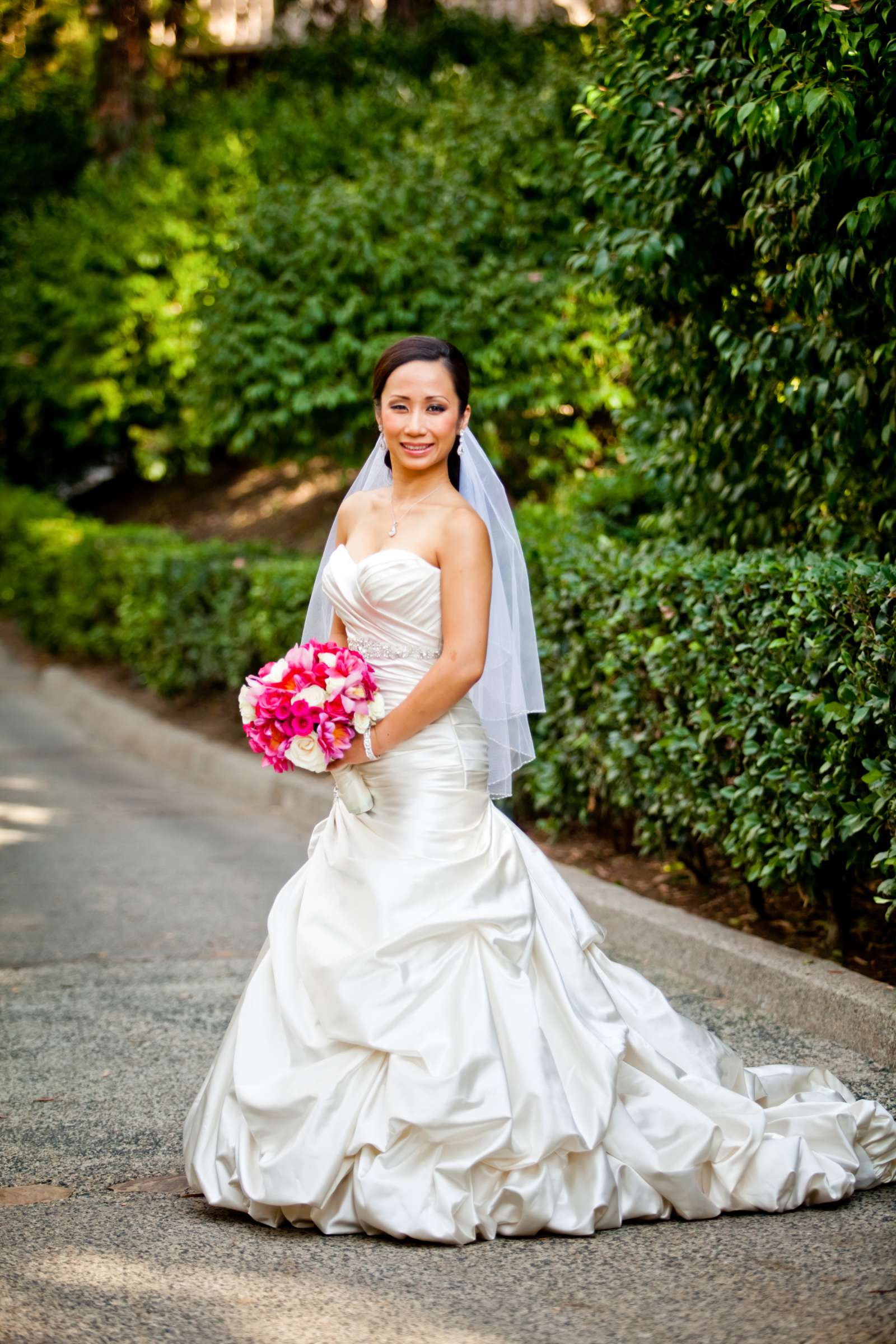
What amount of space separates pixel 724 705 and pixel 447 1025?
237cm

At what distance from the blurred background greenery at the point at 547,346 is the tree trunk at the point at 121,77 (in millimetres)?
48

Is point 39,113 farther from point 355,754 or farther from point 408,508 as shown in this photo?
point 355,754

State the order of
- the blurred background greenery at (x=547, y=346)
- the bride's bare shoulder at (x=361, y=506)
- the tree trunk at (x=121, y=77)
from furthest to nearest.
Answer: the tree trunk at (x=121, y=77) → the blurred background greenery at (x=547, y=346) → the bride's bare shoulder at (x=361, y=506)

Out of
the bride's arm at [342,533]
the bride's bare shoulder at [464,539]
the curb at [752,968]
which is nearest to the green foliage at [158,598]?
the curb at [752,968]

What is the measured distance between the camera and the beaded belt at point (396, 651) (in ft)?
12.0

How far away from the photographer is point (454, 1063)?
320cm

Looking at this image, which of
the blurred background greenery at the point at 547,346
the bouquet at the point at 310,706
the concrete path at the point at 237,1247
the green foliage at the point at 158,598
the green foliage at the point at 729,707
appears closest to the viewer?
the concrete path at the point at 237,1247

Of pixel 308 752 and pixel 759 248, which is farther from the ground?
pixel 759 248

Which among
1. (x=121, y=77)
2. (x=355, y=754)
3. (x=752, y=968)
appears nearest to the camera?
(x=355, y=754)

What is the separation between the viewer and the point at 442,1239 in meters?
3.09

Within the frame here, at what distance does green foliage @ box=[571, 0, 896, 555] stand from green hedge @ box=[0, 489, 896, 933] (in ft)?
1.71

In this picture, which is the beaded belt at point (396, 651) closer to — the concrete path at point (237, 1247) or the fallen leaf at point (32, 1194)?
the concrete path at point (237, 1247)

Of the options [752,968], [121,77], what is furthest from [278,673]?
[121,77]

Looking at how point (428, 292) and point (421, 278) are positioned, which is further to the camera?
point (421, 278)
